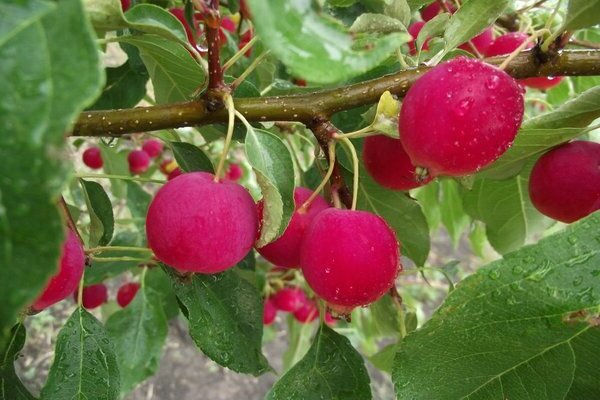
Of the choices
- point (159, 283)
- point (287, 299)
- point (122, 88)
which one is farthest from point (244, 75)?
point (287, 299)

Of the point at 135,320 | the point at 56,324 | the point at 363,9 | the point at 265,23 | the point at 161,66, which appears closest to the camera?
the point at 265,23

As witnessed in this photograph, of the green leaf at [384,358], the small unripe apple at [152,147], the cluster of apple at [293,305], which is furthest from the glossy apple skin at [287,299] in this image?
the small unripe apple at [152,147]

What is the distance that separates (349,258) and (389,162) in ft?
0.65

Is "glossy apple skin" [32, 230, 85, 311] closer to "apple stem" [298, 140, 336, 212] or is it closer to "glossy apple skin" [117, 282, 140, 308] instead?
"apple stem" [298, 140, 336, 212]

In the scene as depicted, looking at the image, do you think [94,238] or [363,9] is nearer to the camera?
[94,238]

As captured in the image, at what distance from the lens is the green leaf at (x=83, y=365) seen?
851 mm

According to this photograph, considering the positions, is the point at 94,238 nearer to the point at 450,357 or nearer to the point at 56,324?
the point at 450,357

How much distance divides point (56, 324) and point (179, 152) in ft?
7.30

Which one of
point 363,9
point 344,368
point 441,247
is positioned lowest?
point 441,247

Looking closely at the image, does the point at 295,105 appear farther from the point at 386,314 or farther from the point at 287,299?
the point at 287,299

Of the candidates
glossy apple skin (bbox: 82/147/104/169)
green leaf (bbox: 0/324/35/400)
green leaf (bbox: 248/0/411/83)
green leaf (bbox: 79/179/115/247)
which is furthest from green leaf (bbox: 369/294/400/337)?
glossy apple skin (bbox: 82/147/104/169)

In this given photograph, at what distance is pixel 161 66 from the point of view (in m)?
0.92

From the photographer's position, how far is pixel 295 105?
2.57ft

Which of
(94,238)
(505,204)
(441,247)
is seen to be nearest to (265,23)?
(94,238)
